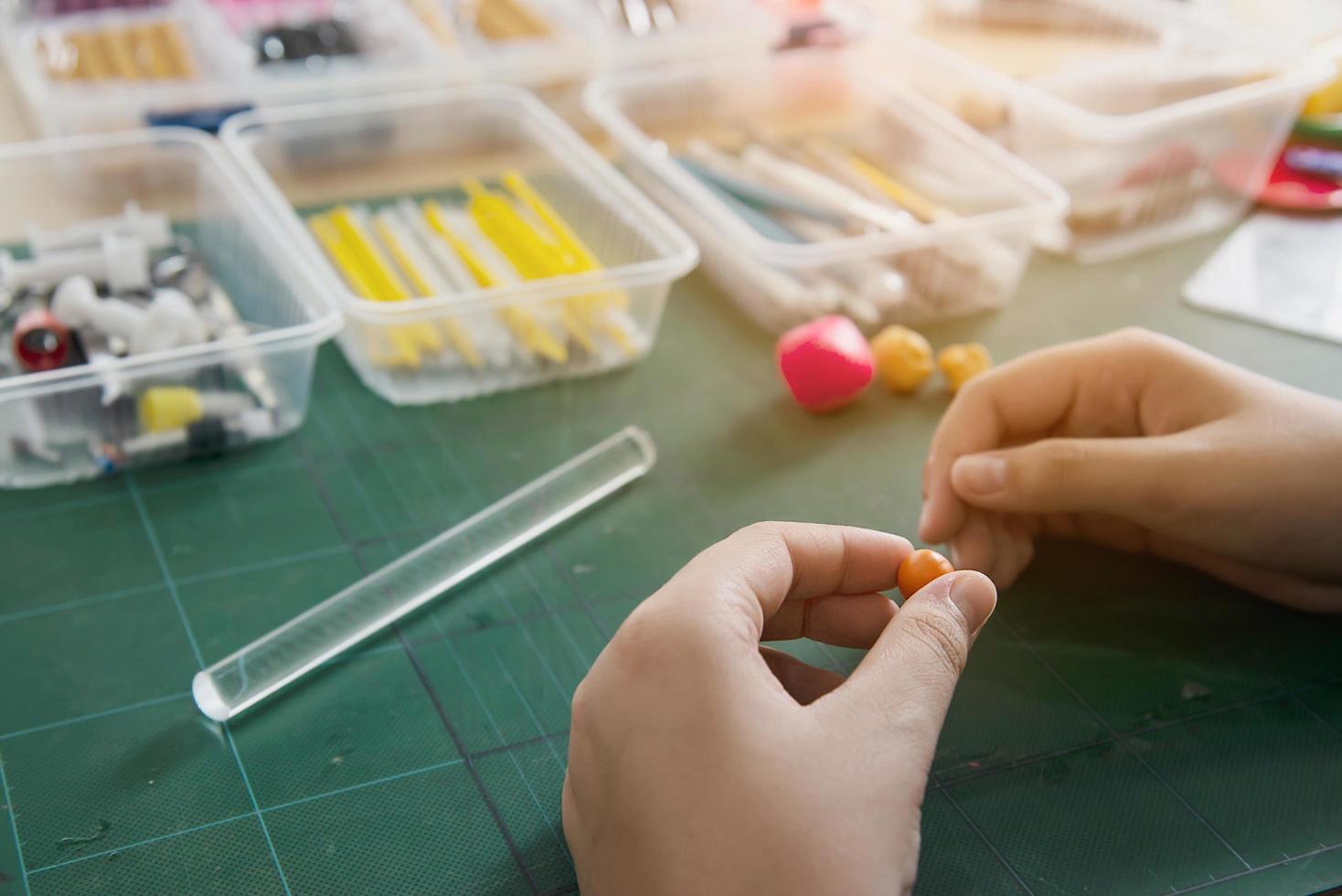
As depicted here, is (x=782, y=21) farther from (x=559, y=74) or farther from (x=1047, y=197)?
(x=1047, y=197)

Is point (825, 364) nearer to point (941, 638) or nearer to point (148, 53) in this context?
point (941, 638)

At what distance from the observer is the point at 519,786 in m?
0.81

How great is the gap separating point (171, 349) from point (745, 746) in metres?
0.70

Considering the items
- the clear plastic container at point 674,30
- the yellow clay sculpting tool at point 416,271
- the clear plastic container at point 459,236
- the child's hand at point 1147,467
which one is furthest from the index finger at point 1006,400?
the clear plastic container at point 674,30

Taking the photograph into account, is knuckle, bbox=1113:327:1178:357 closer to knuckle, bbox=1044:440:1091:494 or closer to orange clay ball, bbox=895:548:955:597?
knuckle, bbox=1044:440:1091:494

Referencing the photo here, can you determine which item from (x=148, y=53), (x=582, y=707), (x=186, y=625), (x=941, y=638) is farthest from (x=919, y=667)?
(x=148, y=53)

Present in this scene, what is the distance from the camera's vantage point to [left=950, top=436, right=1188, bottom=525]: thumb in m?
0.90

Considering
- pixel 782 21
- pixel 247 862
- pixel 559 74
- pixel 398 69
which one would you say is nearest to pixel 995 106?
pixel 782 21

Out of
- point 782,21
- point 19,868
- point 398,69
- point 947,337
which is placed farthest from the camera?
point 782,21

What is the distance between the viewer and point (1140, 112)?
1646 mm

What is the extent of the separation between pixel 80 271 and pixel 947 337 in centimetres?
90

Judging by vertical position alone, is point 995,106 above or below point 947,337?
above

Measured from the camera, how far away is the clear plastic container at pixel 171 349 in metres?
1.01

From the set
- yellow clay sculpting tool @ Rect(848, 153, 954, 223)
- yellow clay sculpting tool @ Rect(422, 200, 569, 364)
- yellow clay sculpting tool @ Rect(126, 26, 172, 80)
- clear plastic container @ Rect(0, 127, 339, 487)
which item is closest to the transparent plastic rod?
yellow clay sculpting tool @ Rect(422, 200, 569, 364)
